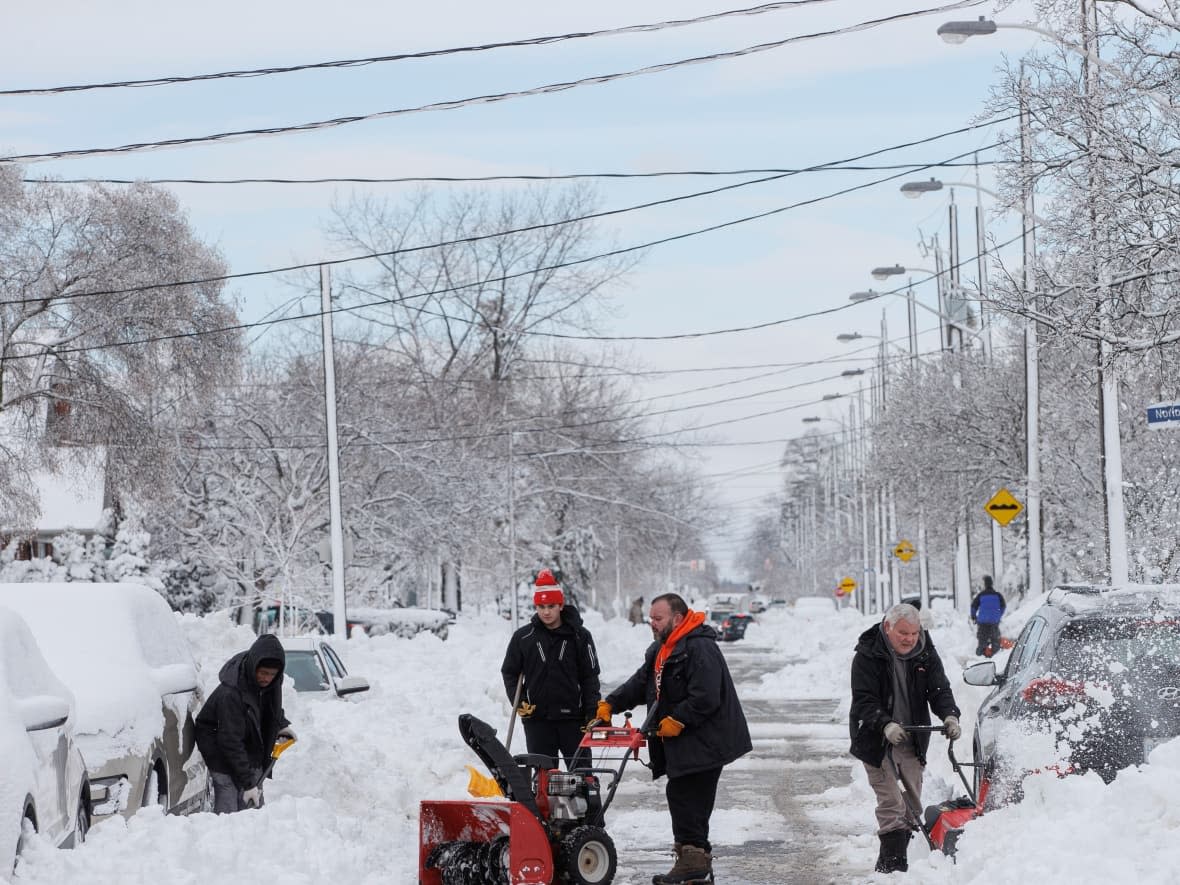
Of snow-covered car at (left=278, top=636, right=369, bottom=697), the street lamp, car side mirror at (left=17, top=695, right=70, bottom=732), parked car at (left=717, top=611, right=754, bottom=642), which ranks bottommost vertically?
parked car at (left=717, top=611, right=754, bottom=642)

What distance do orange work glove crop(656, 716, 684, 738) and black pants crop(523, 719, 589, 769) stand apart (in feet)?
6.05

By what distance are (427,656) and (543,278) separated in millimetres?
30792

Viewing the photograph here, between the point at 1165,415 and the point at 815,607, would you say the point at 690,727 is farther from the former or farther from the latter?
the point at 815,607

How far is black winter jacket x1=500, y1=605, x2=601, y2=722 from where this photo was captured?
10805mm

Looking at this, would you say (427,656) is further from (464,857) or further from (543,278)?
(543,278)

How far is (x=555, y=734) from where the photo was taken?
10.9 m

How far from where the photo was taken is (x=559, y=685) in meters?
10.8

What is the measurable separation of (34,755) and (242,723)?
10.7ft

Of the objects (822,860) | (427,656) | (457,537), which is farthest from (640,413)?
(822,860)

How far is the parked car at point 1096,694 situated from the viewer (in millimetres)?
7863

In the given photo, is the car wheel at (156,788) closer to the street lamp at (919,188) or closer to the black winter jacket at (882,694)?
the black winter jacket at (882,694)

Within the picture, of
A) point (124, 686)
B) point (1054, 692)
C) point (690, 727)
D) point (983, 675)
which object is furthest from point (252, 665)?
point (1054, 692)

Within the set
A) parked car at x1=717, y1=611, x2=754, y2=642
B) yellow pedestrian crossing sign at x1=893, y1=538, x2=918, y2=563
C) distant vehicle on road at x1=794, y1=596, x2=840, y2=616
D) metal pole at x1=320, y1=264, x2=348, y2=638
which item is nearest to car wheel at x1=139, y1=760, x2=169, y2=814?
metal pole at x1=320, y1=264, x2=348, y2=638

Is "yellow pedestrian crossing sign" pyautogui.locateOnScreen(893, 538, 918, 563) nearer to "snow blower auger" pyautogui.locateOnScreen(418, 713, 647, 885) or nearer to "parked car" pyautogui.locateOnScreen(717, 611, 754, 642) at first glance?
"parked car" pyautogui.locateOnScreen(717, 611, 754, 642)
